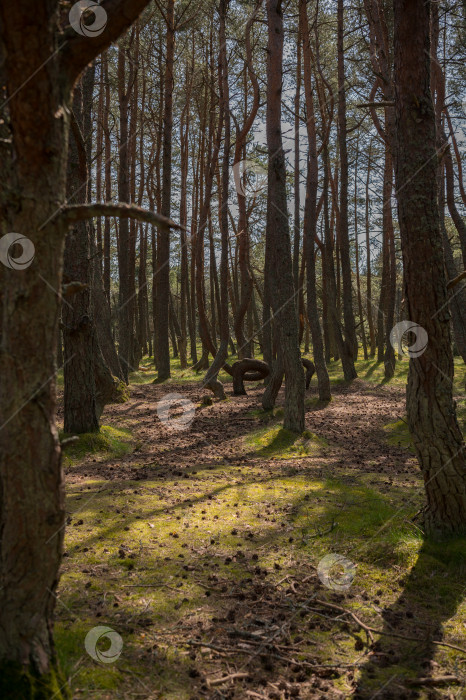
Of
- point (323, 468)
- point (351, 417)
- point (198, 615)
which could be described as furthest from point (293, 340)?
point (198, 615)

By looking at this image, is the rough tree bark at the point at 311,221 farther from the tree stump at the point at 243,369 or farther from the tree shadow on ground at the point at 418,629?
the tree shadow on ground at the point at 418,629

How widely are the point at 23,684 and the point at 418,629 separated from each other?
2.66m

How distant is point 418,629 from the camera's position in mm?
3588

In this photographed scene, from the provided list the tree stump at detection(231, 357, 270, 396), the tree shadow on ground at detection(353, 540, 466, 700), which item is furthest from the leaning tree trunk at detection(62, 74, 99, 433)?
the tree stump at detection(231, 357, 270, 396)

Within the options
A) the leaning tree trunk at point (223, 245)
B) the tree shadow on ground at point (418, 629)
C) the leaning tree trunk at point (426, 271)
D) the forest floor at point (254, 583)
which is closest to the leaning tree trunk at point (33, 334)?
the forest floor at point (254, 583)

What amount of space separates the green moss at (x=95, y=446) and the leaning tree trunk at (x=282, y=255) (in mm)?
3048

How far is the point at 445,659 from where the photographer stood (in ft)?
10.7

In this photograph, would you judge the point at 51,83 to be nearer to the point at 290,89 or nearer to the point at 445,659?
the point at 445,659

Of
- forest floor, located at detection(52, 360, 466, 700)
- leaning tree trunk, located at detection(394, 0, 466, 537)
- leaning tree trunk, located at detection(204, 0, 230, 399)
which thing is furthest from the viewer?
leaning tree trunk, located at detection(204, 0, 230, 399)

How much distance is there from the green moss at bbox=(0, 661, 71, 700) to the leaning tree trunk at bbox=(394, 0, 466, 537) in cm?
360

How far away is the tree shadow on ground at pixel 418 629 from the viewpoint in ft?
9.80

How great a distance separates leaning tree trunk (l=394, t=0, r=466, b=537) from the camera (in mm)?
4566

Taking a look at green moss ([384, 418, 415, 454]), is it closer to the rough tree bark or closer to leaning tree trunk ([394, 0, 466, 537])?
the rough tree bark

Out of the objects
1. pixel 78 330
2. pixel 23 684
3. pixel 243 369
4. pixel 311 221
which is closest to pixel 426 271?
pixel 23 684
